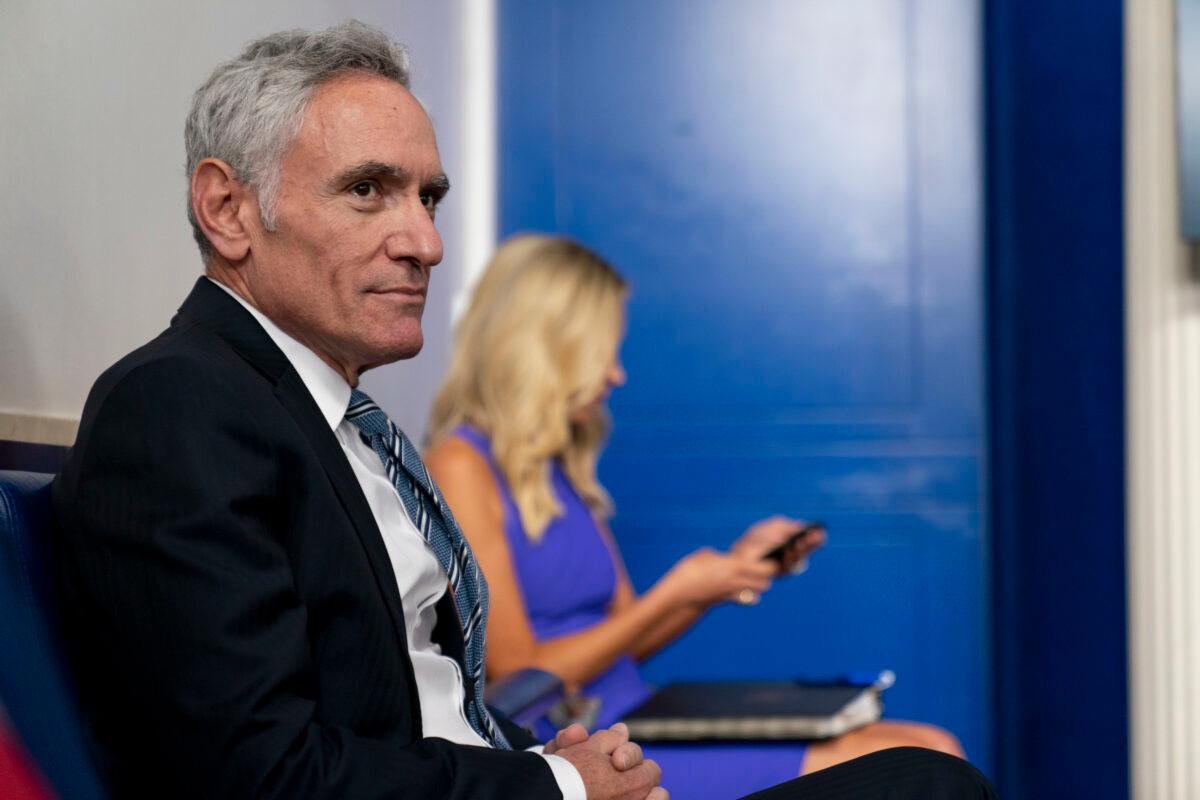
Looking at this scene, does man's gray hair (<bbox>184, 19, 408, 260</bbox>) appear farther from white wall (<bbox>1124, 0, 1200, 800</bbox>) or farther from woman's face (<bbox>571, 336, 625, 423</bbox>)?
white wall (<bbox>1124, 0, 1200, 800</bbox>)

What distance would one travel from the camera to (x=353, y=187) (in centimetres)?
140

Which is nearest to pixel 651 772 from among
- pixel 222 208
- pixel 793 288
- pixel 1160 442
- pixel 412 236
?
pixel 412 236

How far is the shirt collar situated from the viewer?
4.56 feet

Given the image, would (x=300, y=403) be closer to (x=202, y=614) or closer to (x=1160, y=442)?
(x=202, y=614)

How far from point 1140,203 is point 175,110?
1.92 meters

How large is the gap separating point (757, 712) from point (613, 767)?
91 cm

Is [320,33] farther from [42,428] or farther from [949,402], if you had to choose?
[949,402]

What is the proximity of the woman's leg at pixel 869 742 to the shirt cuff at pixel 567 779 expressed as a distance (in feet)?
2.77

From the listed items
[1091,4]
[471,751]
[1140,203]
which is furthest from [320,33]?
[1091,4]

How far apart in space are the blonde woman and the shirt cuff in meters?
1.13

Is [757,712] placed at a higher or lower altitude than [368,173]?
lower

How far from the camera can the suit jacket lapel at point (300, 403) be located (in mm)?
1250

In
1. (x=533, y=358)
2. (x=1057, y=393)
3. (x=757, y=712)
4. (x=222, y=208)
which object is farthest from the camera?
(x=1057, y=393)

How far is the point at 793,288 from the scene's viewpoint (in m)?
4.00
